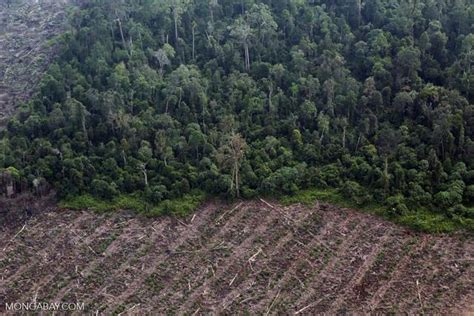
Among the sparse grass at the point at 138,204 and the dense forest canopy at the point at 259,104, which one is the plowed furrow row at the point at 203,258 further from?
the sparse grass at the point at 138,204

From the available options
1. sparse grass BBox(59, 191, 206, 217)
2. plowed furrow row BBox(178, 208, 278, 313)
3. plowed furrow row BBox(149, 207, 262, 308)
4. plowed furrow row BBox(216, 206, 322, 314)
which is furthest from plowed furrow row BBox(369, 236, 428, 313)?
sparse grass BBox(59, 191, 206, 217)

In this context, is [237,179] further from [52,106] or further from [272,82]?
[52,106]

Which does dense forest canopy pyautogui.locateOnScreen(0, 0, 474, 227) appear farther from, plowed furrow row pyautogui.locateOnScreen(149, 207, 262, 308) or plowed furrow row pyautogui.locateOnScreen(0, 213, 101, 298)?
plowed furrow row pyautogui.locateOnScreen(0, 213, 101, 298)

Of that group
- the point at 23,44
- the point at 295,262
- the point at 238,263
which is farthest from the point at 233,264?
the point at 23,44

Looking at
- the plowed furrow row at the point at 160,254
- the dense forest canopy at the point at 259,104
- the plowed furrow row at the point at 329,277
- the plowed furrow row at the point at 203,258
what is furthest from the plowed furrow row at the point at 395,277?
the plowed furrow row at the point at 160,254

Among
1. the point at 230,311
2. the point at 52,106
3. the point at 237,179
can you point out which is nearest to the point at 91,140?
the point at 52,106

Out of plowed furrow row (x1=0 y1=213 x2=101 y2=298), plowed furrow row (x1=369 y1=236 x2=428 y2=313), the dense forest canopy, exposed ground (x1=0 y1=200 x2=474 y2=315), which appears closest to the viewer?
plowed furrow row (x1=369 y1=236 x2=428 y2=313)

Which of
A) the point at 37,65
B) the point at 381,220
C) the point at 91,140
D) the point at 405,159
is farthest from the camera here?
the point at 37,65
